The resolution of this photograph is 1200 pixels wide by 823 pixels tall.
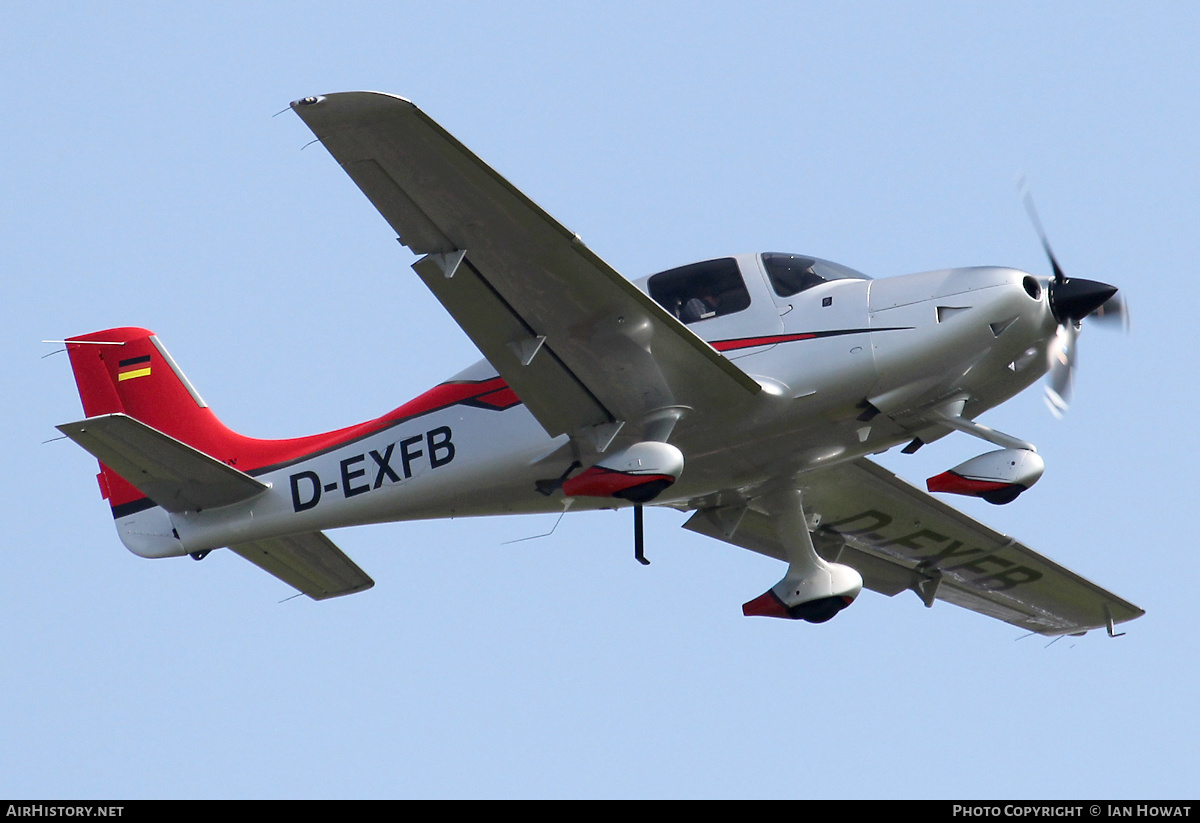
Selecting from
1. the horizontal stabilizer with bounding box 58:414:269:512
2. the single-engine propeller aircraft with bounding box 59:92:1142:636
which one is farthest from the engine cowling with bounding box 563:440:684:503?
the horizontal stabilizer with bounding box 58:414:269:512

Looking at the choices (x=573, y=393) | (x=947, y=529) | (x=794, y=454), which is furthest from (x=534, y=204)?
(x=947, y=529)

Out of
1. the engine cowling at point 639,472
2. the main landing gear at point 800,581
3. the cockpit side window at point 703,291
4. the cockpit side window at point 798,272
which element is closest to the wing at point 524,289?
the engine cowling at point 639,472

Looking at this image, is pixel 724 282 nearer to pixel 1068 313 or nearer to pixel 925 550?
pixel 1068 313

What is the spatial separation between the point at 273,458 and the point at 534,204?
204 inches

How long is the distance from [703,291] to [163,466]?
569cm

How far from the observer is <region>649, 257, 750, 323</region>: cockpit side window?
13009 millimetres

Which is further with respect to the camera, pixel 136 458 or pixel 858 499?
pixel 858 499

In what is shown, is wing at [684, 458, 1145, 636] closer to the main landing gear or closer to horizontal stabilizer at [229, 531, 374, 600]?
the main landing gear

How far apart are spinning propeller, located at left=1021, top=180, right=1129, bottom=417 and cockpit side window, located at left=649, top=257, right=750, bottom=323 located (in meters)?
2.65

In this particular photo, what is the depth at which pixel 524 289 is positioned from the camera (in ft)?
39.3
